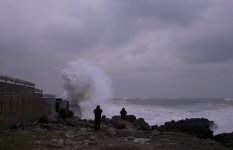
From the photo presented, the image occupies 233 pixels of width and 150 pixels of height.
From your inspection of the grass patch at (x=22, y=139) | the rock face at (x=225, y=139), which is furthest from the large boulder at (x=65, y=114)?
the grass patch at (x=22, y=139)

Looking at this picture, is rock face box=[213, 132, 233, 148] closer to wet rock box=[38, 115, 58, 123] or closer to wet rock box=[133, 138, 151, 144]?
wet rock box=[133, 138, 151, 144]

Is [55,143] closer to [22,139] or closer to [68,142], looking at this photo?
[68,142]

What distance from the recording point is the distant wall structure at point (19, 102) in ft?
61.0

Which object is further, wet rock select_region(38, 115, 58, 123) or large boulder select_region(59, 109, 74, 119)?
large boulder select_region(59, 109, 74, 119)

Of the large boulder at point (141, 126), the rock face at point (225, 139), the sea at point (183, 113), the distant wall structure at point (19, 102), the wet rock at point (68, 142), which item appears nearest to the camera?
the wet rock at point (68, 142)

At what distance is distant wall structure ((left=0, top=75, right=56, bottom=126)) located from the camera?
18.6 m

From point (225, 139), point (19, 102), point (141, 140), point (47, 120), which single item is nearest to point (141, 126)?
point (225, 139)

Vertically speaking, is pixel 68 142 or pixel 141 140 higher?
pixel 141 140

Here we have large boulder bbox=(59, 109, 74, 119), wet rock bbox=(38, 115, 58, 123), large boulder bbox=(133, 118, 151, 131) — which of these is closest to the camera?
wet rock bbox=(38, 115, 58, 123)

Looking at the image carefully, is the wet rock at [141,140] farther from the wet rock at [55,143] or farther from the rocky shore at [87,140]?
the wet rock at [55,143]

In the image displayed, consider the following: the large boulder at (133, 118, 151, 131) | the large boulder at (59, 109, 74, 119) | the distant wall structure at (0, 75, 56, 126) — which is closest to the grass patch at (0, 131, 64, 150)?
the distant wall structure at (0, 75, 56, 126)

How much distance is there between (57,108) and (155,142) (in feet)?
49.8

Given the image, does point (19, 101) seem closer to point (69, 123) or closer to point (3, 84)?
point (3, 84)

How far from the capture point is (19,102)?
20.8 m
